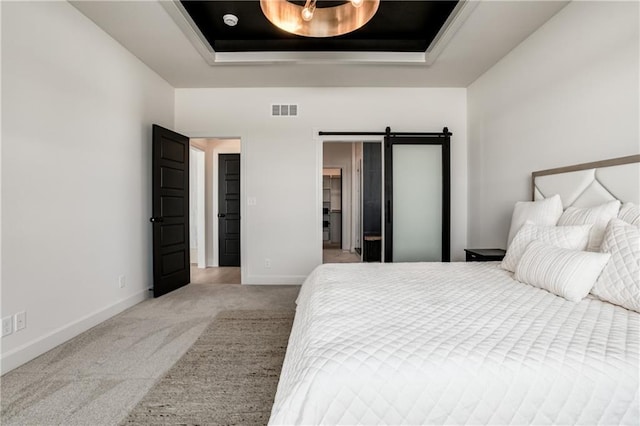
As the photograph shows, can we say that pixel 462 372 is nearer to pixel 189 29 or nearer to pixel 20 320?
pixel 20 320

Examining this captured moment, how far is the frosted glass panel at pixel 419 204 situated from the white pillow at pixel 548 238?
187 cm

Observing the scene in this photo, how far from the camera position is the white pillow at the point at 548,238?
1765mm

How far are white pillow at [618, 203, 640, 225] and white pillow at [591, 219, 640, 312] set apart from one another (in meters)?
0.14

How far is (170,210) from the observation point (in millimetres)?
3605

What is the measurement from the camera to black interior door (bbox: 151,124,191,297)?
3.34m

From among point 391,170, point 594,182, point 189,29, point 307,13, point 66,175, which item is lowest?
point 594,182

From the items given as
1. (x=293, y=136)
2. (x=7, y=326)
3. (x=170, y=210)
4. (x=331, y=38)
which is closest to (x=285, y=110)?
(x=293, y=136)

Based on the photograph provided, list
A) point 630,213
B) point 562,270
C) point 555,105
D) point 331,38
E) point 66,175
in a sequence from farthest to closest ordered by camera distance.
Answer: point 331,38 → point 555,105 → point 66,175 → point 630,213 → point 562,270

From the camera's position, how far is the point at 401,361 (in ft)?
2.96

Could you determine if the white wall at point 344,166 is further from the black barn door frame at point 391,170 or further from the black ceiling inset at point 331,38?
the black ceiling inset at point 331,38

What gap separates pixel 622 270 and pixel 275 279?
11.3 ft

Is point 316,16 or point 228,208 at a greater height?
point 316,16

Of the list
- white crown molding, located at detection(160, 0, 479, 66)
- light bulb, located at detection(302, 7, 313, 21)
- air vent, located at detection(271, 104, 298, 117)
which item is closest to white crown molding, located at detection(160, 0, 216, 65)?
white crown molding, located at detection(160, 0, 479, 66)

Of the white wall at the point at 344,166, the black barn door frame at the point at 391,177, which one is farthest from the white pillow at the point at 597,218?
the white wall at the point at 344,166
